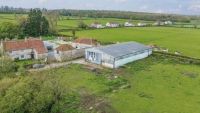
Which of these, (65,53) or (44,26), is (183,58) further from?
(44,26)

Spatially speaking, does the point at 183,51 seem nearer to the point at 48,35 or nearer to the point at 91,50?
the point at 91,50

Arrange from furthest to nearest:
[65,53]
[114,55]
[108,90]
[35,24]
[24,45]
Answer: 1. [35,24]
2. [24,45]
3. [65,53]
4. [114,55]
5. [108,90]

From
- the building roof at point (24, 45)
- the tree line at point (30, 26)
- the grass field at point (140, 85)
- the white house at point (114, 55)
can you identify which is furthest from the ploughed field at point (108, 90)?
the tree line at point (30, 26)

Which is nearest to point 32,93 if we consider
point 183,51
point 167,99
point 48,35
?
point 167,99

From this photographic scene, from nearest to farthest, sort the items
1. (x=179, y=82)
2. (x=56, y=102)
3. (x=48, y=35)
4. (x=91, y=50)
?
(x=56, y=102) < (x=179, y=82) < (x=91, y=50) < (x=48, y=35)

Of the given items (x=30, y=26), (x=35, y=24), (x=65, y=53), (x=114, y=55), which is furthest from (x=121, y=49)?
(x=30, y=26)

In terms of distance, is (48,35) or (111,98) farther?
(48,35)

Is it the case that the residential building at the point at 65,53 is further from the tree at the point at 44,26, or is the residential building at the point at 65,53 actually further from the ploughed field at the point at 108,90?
the tree at the point at 44,26
